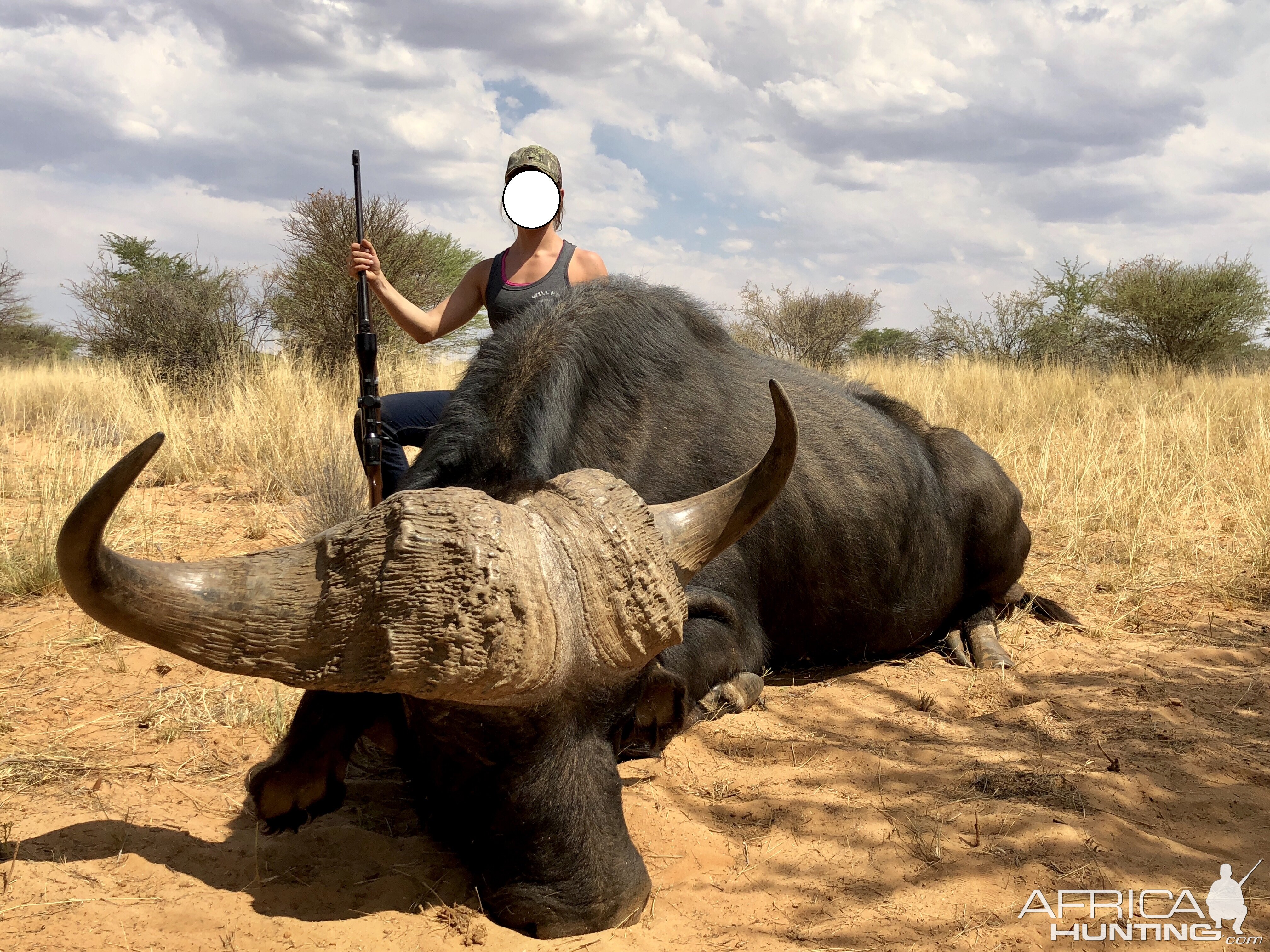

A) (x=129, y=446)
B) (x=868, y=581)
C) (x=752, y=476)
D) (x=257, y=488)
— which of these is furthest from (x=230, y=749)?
(x=129, y=446)

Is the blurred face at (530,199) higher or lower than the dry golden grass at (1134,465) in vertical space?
higher

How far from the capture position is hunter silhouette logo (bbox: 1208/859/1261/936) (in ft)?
7.13

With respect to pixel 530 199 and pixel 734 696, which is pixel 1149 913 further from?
pixel 530 199

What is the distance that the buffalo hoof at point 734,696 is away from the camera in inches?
140

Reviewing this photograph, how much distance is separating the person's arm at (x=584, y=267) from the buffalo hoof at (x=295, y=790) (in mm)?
2791

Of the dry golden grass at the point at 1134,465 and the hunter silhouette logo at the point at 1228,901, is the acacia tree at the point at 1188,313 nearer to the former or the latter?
the dry golden grass at the point at 1134,465

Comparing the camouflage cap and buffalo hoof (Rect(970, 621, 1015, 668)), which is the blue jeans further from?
buffalo hoof (Rect(970, 621, 1015, 668))

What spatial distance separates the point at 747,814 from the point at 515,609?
4.82 ft

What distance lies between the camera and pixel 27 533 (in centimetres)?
530

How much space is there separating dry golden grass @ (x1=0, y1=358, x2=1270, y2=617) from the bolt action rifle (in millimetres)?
1641

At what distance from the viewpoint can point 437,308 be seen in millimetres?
4617


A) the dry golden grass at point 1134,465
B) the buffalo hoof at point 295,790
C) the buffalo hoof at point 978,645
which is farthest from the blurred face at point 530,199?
the dry golden grass at point 1134,465

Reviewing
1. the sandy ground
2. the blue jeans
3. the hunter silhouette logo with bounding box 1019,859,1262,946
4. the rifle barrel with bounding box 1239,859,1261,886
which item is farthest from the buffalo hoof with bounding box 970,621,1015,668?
the blue jeans

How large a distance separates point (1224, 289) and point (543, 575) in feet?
67.4
